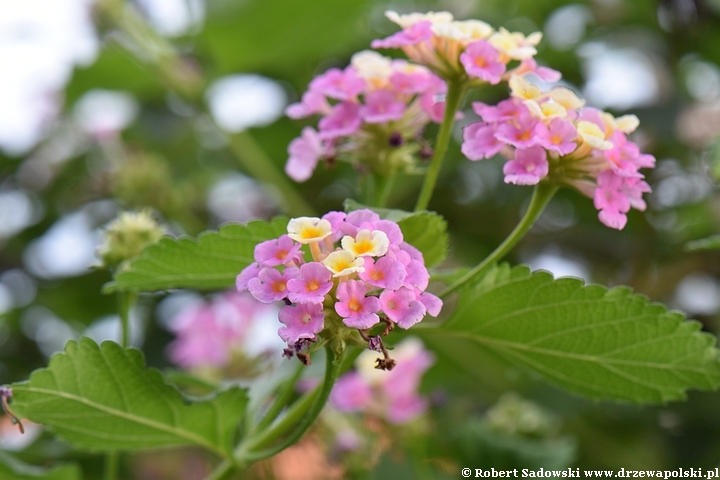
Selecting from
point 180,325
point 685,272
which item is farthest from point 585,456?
point 180,325

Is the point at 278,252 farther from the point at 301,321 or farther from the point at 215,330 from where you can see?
the point at 215,330

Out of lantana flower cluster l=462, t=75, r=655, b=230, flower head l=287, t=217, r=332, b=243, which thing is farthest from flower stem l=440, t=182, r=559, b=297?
flower head l=287, t=217, r=332, b=243

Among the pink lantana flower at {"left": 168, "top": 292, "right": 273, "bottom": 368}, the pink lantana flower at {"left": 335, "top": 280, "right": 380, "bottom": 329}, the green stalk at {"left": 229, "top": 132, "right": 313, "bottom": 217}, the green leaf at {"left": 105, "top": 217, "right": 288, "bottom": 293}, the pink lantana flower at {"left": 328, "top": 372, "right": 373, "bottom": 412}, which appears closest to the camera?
the pink lantana flower at {"left": 335, "top": 280, "right": 380, "bottom": 329}

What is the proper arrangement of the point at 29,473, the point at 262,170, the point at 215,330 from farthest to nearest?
the point at 262,170 → the point at 215,330 → the point at 29,473

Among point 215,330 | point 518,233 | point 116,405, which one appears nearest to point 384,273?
point 518,233

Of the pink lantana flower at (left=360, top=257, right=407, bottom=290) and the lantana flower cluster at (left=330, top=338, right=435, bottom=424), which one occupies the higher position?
the pink lantana flower at (left=360, top=257, right=407, bottom=290)

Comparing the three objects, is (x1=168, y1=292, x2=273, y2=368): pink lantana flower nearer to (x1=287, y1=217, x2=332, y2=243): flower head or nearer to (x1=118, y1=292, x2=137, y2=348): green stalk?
(x1=118, y1=292, x2=137, y2=348): green stalk

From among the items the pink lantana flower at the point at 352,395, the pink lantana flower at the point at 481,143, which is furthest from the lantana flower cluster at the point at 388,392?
the pink lantana flower at the point at 481,143
